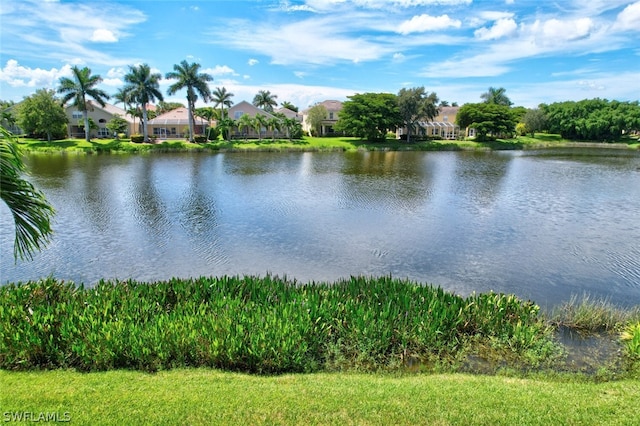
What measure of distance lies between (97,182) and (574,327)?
32.8 meters

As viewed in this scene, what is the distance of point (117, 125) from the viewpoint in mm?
69375

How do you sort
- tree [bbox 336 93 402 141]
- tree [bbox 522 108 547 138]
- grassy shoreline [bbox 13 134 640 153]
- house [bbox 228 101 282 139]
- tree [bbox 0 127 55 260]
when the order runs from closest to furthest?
tree [bbox 0 127 55 260], grassy shoreline [bbox 13 134 640 153], tree [bbox 336 93 402 141], house [bbox 228 101 282 139], tree [bbox 522 108 547 138]

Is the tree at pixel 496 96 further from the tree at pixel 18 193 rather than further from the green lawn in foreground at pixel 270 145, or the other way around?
the tree at pixel 18 193

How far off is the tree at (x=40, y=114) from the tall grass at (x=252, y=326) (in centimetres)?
6443

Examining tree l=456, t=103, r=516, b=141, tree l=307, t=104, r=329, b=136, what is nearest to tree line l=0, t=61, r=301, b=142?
tree l=307, t=104, r=329, b=136

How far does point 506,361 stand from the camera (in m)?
8.82

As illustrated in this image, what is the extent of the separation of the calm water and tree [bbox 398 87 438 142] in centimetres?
4012

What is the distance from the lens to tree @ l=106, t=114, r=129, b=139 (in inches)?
2713

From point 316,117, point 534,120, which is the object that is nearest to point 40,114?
point 316,117

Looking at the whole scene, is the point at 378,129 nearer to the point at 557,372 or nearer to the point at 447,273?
the point at 447,273

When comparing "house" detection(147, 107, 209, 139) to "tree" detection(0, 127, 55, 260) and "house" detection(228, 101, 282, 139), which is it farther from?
"tree" detection(0, 127, 55, 260)

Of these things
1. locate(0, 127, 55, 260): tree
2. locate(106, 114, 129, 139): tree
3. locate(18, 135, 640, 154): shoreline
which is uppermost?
locate(106, 114, 129, 139): tree

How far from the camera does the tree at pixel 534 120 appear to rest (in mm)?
96494

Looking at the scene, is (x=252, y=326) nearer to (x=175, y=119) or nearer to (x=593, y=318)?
(x=593, y=318)
